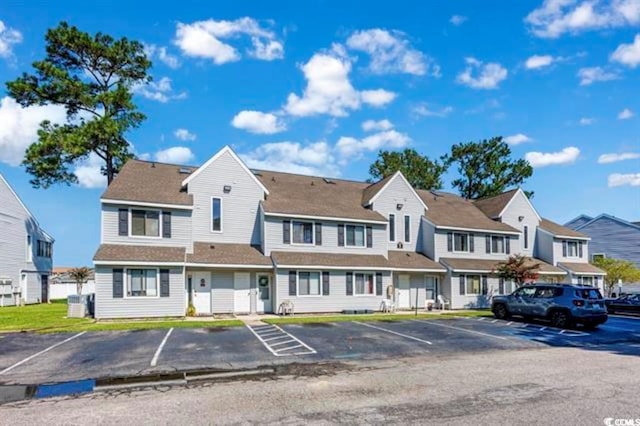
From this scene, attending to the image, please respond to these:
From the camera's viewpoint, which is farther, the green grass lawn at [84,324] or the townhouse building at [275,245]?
the townhouse building at [275,245]

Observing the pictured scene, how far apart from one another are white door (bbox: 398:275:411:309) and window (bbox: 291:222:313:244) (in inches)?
276

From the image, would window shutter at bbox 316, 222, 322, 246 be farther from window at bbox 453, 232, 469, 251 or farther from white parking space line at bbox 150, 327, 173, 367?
white parking space line at bbox 150, 327, 173, 367

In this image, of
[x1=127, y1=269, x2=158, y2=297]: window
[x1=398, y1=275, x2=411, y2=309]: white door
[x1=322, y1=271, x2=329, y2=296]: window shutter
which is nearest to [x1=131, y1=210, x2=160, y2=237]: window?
[x1=127, y1=269, x2=158, y2=297]: window

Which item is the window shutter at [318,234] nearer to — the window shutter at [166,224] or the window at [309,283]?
the window at [309,283]

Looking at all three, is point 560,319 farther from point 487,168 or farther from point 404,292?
point 487,168

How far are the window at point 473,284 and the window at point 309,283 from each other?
1118cm

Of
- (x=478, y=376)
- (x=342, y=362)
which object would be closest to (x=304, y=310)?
(x=342, y=362)

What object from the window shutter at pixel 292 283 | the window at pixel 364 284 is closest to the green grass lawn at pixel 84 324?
the window shutter at pixel 292 283

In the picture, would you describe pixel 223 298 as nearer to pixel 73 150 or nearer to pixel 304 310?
pixel 304 310

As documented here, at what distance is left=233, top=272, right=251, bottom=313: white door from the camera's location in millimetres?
25719

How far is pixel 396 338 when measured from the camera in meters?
16.3

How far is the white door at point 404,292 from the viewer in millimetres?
30578

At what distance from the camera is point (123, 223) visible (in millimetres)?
23812

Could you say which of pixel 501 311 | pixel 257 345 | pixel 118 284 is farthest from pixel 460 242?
pixel 118 284
